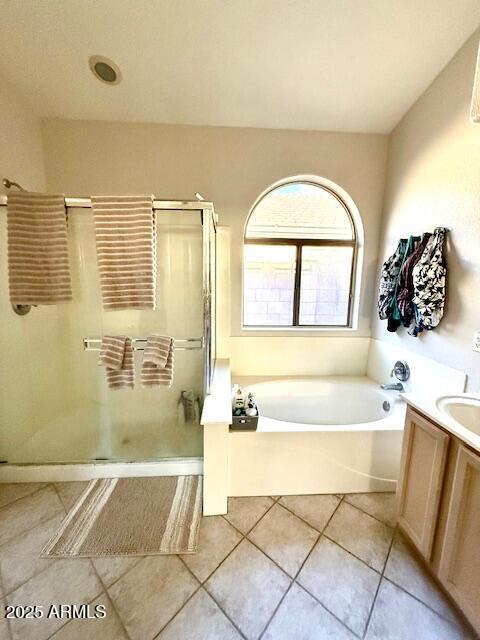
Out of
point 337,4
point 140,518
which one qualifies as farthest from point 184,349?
point 337,4

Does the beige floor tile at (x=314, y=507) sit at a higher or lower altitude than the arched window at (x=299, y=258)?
lower

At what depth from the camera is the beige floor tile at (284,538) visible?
1.23m

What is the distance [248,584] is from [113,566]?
2.09 ft

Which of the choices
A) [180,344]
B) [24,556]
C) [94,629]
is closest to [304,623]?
[94,629]

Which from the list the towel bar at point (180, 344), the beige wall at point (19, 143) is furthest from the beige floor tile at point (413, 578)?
the beige wall at point (19, 143)

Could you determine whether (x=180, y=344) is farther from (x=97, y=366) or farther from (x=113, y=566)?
(x=113, y=566)

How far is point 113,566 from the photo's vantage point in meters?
1.19

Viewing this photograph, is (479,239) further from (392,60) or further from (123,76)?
(123,76)

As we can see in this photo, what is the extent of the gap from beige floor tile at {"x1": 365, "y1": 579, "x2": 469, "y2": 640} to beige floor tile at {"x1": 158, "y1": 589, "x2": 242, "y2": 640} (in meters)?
0.54

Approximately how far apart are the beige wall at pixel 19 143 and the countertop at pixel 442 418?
290cm

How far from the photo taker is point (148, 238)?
149 cm

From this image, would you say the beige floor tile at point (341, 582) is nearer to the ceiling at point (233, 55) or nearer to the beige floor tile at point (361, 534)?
the beige floor tile at point (361, 534)

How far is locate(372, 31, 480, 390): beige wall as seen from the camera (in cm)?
151

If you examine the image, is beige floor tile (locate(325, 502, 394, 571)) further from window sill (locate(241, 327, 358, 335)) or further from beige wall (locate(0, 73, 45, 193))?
beige wall (locate(0, 73, 45, 193))
